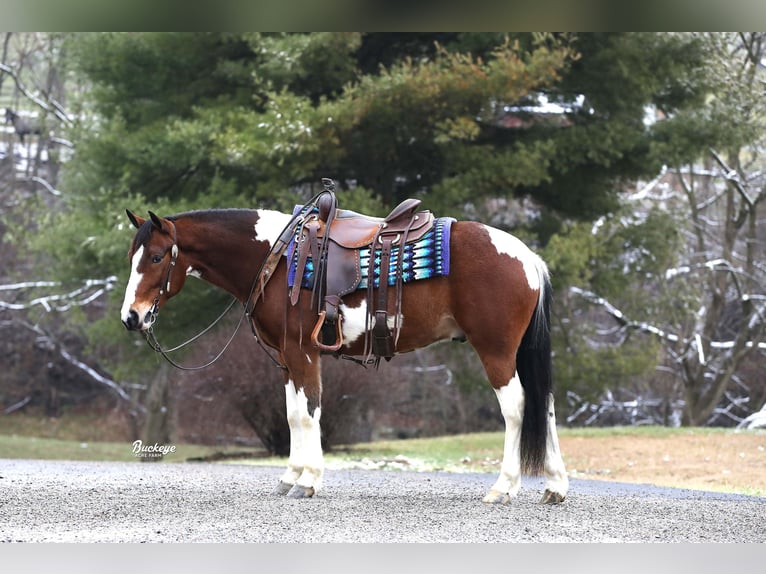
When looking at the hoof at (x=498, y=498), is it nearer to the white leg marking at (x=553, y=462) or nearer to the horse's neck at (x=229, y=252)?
the white leg marking at (x=553, y=462)

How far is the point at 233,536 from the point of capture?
5.22 meters

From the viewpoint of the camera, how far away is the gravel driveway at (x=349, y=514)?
17.4 ft

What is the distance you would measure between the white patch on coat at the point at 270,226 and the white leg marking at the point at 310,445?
3.47 ft

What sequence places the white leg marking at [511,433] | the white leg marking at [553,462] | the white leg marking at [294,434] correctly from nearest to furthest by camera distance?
the white leg marking at [511,433]
the white leg marking at [553,462]
the white leg marking at [294,434]

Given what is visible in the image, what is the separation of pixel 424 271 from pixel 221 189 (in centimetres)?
753

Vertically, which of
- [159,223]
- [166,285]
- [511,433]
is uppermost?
[159,223]

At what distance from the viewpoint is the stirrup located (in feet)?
21.2

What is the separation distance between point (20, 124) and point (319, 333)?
1811 cm

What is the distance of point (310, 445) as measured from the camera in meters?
6.54

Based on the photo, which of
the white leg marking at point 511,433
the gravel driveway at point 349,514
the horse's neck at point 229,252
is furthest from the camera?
the horse's neck at point 229,252

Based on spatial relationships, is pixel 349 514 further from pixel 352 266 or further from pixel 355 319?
pixel 352 266

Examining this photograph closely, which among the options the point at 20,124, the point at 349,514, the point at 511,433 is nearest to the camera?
the point at 349,514

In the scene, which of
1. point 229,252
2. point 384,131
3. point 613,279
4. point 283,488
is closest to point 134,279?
point 229,252

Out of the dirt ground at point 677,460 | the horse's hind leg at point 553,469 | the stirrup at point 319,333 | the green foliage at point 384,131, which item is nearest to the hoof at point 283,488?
the stirrup at point 319,333
